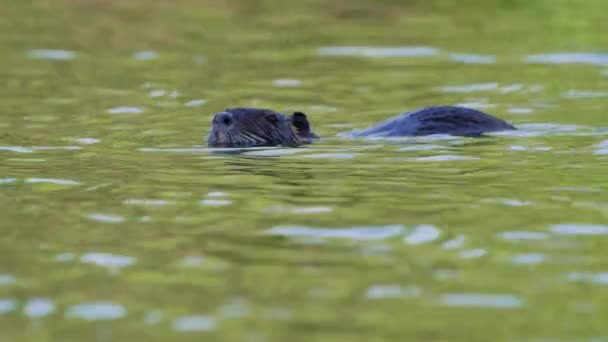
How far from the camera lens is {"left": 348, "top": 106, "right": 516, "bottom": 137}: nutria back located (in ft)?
38.7

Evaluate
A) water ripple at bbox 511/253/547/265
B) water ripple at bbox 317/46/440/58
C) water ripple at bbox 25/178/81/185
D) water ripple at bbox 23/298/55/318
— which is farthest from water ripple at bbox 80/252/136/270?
water ripple at bbox 317/46/440/58

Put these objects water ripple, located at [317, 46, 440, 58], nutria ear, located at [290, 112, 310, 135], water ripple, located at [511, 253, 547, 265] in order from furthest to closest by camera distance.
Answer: water ripple, located at [317, 46, 440, 58] → nutria ear, located at [290, 112, 310, 135] → water ripple, located at [511, 253, 547, 265]

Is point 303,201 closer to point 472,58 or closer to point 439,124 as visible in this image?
point 439,124

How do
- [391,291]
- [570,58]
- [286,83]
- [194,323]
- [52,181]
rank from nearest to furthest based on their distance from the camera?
[194,323], [391,291], [52,181], [286,83], [570,58]

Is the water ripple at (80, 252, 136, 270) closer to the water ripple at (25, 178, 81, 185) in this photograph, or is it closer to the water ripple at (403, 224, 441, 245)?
the water ripple at (403, 224, 441, 245)

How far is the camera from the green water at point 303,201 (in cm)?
546

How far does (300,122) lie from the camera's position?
12.0m

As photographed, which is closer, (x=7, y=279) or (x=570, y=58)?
(x=7, y=279)

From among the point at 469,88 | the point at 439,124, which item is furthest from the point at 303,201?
the point at 469,88

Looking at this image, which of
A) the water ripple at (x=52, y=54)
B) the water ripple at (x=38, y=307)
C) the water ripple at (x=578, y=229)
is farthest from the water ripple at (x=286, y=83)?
the water ripple at (x=38, y=307)

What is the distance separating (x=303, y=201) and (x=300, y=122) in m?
3.96

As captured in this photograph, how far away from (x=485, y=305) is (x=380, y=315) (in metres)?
0.46

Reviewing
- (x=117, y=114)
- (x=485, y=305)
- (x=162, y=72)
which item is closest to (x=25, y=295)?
(x=485, y=305)

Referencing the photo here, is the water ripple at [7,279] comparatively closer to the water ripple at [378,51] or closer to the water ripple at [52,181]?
the water ripple at [52,181]
